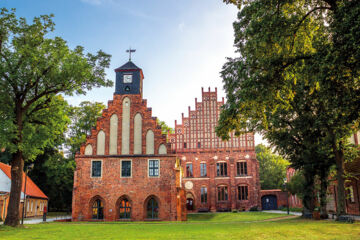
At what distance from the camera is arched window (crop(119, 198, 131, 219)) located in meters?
27.1

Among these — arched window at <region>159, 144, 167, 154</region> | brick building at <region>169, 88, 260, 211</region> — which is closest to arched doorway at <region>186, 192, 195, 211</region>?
brick building at <region>169, 88, 260, 211</region>

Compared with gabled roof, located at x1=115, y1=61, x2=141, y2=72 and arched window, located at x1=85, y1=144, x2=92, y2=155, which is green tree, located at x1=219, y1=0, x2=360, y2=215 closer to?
A: gabled roof, located at x1=115, y1=61, x2=141, y2=72

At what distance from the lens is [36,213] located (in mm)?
37938

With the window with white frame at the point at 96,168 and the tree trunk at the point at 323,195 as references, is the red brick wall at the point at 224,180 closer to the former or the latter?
the window with white frame at the point at 96,168

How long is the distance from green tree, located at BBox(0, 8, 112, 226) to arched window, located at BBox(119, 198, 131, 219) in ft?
32.3

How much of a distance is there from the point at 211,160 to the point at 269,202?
41.0ft

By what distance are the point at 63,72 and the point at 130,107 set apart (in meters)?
10.1

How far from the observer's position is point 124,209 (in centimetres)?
→ 2722

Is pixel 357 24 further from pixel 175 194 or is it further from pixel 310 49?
pixel 175 194

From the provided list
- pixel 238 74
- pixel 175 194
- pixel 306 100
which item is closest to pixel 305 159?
pixel 306 100

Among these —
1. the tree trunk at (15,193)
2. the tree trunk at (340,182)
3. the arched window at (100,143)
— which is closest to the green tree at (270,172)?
the arched window at (100,143)

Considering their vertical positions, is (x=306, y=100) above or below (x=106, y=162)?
above

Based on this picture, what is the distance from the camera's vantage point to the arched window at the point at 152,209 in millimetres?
26830

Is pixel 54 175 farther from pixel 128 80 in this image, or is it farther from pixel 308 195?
pixel 308 195
